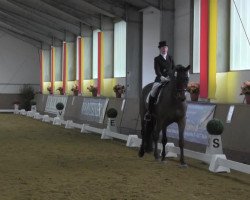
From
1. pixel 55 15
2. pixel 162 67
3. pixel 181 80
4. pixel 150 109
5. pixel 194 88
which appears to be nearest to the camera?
pixel 181 80

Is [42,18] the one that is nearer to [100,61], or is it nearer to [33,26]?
[33,26]

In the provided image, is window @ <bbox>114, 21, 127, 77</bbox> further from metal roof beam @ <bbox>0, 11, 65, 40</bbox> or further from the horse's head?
the horse's head

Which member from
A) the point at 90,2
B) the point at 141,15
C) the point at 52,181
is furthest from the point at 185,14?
the point at 52,181

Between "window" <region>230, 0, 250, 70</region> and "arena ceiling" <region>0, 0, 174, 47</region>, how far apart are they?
365 centimetres

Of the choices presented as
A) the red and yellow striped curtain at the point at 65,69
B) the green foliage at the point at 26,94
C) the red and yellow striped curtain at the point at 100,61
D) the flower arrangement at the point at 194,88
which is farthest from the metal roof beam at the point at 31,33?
the flower arrangement at the point at 194,88

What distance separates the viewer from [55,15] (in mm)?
24250

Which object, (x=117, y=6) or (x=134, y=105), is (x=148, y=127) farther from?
(x=117, y=6)

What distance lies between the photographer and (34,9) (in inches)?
937

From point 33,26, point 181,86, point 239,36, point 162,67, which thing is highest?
point 33,26

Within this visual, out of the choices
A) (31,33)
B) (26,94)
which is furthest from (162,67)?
(26,94)

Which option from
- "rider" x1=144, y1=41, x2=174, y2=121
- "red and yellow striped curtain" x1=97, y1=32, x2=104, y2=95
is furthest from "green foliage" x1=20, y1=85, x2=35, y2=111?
"rider" x1=144, y1=41, x2=174, y2=121

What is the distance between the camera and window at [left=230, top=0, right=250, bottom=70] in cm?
1215

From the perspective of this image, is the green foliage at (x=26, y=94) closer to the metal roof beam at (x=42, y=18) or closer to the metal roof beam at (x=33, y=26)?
the metal roof beam at (x=33, y=26)

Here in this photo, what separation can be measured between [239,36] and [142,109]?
490cm
